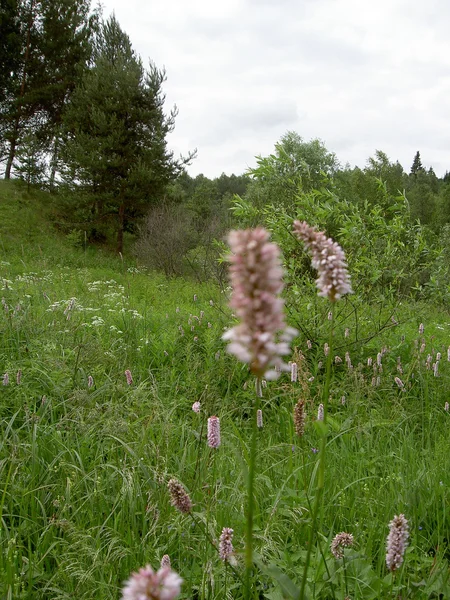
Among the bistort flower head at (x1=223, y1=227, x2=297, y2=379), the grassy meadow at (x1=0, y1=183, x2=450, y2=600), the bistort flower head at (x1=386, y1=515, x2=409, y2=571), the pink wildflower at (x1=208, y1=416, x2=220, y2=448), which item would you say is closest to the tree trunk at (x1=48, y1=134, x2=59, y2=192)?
the grassy meadow at (x1=0, y1=183, x2=450, y2=600)

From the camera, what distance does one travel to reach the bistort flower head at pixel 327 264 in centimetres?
101

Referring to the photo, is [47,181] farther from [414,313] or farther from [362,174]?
[362,174]

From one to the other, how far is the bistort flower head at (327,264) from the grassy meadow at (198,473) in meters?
0.33

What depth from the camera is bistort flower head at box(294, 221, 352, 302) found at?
3.32ft

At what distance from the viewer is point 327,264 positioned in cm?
102

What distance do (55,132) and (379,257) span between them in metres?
21.7

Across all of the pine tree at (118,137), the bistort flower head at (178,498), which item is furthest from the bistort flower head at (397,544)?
the pine tree at (118,137)

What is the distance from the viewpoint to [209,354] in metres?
4.98

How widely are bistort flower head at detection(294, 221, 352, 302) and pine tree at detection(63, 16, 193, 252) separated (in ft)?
66.9

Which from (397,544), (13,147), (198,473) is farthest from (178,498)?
(13,147)

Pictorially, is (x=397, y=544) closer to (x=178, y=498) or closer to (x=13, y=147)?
(x=178, y=498)

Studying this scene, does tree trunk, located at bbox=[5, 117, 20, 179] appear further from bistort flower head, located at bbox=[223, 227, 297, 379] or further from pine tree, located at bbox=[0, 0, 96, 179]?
bistort flower head, located at bbox=[223, 227, 297, 379]

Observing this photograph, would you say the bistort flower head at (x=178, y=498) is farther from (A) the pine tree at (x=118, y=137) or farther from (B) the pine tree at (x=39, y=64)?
(B) the pine tree at (x=39, y=64)

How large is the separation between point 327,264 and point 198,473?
1900mm
